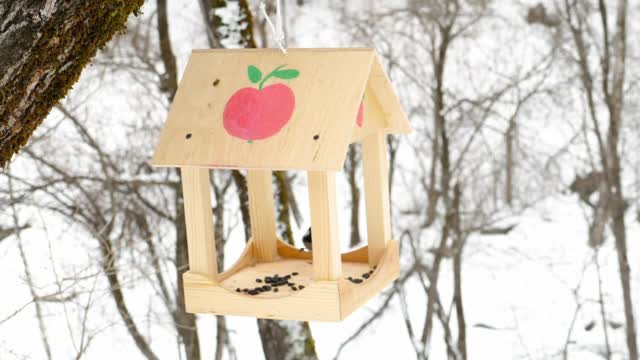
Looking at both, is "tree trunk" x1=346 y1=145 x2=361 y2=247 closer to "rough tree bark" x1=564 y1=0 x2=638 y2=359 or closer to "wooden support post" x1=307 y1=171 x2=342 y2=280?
"rough tree bark" x1=564 y1=0 x2=638 y2=359

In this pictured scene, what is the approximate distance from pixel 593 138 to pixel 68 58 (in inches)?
262

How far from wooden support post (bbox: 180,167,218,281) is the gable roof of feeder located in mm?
86

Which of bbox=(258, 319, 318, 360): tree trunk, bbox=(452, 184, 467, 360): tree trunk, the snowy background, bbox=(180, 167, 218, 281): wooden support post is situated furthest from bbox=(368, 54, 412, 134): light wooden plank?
bbox=(452, 184, 467, 360): tree trunk

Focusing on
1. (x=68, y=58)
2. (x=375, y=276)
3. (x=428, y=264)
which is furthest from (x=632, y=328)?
(x=68, y=58)

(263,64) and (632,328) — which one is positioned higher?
(263,64)

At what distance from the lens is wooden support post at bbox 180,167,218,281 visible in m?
1.89

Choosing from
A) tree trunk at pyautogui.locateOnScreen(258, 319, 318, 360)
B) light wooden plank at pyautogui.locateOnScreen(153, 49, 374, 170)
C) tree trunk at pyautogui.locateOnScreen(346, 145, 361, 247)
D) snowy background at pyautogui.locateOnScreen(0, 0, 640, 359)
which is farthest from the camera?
tree trunk at pyautogui.locateOnScreen(346, 145, 361, 247)

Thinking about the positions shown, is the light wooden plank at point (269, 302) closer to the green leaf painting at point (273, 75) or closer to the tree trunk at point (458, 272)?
the green leaf painting at point (273, 75)

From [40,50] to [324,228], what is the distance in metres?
0.74

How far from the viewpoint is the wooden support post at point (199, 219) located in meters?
1.89

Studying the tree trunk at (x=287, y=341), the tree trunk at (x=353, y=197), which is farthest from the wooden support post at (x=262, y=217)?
the tree trunk at (x=353, y=197)

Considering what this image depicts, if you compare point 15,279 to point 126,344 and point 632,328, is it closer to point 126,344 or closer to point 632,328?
point 126,344

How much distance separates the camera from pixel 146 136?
5.71 metres

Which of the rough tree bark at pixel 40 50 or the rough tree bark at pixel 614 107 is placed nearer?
the rough tree bark at pixel 40 50
